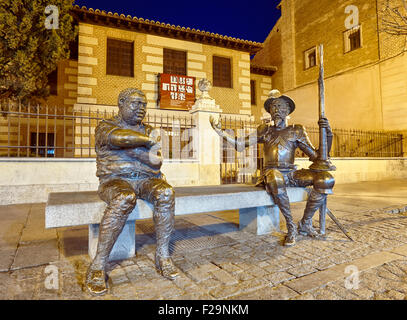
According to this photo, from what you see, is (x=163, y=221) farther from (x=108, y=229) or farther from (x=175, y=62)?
(x=175, y=62)

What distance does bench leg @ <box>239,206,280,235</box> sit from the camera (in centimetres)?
323

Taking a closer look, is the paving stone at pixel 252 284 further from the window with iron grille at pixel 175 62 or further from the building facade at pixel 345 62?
the building facade at pixel 345 62

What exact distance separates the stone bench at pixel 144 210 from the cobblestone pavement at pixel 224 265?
6.1 inches

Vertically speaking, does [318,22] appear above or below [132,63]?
above

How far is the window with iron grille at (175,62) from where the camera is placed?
11839 millimetres

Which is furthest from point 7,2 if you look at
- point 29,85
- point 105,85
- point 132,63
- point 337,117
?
point 337,117

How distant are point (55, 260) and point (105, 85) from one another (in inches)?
380

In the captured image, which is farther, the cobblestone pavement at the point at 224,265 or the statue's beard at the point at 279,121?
the statue's beard at the point at 279,121

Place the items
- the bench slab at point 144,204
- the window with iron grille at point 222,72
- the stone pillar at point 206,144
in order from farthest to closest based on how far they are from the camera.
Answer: the window with iron grille at point 222,72
the stone pillar at point 206,144
the bench slab at point 144,204

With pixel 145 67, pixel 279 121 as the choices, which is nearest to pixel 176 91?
pixel 145 67

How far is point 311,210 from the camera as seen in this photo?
3082 mm

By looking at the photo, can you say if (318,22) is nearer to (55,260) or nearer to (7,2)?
(7,2)

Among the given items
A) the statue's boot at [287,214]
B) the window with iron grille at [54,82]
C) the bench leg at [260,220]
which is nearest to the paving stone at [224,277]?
the statue's boot at [287,214]

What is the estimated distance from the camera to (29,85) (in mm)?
8125
